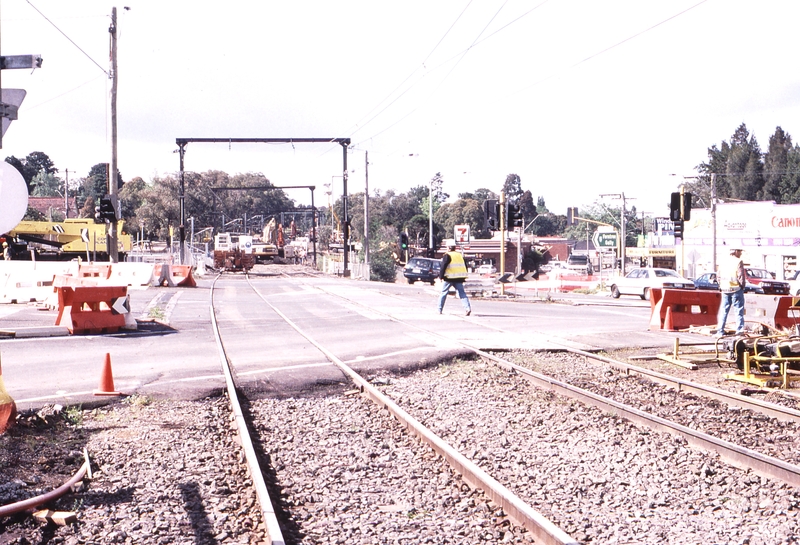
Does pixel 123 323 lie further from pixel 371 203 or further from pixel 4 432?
pixel 371 203

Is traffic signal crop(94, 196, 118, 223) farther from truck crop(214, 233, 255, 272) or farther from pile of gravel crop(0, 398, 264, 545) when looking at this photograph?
truck crop(214, 233, 255, 272)

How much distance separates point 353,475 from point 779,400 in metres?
5.41

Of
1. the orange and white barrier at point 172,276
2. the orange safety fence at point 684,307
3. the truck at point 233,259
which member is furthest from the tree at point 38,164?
the orange safety fence at point 684,307

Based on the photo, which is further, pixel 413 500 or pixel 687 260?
pixel 687 260

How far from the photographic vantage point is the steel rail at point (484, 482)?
4684 mm

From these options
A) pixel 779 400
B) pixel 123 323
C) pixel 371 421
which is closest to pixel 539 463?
pixel 371 421

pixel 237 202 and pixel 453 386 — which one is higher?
pixel 237 202

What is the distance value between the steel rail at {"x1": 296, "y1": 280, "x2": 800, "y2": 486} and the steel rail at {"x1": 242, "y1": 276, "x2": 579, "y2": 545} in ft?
6.73

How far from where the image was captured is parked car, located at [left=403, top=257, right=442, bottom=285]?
143 feet

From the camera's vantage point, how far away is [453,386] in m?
10.0

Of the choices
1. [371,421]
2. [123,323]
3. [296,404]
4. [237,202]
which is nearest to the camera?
[371,421]

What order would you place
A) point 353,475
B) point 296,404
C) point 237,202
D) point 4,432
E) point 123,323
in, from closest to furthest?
point 353,475 < point 4,432 < point 296,404 < point 123,323 < point 237,202

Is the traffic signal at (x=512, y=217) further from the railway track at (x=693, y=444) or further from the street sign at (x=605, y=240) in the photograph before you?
the railway track at (x=693, y=444)

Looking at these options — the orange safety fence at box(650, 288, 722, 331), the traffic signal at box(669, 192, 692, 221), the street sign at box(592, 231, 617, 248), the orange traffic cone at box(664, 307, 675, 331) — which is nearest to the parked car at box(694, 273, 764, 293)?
the traffic signal at box(669, 192, 692, 221)
